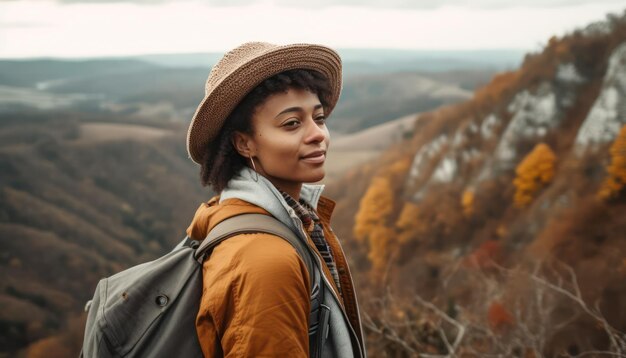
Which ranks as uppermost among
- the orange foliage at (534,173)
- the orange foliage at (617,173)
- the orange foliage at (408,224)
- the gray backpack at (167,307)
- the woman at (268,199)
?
the woman at (268,199)

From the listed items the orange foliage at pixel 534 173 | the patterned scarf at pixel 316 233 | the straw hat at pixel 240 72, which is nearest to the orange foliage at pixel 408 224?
the orange foliage at pixel 534 173

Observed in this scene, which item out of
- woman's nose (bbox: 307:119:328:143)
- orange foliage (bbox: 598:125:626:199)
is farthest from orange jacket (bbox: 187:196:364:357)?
orange foliage (bbox: 598:125:626:199)

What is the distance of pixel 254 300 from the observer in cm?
175

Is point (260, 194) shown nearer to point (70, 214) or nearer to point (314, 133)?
point (314, 133)

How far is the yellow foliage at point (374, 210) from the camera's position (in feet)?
201

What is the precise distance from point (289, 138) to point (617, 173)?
39.3 metres

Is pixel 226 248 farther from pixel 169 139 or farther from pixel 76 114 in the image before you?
pixel 76 114

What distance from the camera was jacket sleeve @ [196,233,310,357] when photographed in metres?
1.75

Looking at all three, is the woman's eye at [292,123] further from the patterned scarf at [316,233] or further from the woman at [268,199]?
the patterned scarf at [316,233]

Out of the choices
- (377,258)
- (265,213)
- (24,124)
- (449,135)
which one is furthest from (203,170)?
(24,124)

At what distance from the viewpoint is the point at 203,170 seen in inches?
103

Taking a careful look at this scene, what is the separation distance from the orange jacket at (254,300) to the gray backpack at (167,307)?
68 millimetres

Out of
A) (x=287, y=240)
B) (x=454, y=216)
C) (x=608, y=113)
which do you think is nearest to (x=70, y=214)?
(x=454, y=216)

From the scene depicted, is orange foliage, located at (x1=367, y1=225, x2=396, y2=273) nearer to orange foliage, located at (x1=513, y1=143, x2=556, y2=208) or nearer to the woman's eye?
orange foliage, located at (x1=513, y1=143, x2=556, y2=208)
